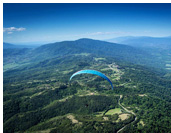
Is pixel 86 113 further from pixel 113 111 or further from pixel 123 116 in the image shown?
pixel 123 116

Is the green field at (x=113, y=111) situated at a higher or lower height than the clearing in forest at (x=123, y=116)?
lower

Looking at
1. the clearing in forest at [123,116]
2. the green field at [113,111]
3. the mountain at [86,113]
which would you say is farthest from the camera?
the green field at [113,111]

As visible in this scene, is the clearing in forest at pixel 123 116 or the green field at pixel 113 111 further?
the green field at pixel 113 111

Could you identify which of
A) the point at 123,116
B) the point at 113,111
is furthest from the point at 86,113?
the point at 123,116

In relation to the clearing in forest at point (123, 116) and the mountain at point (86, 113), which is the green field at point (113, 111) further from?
the clearing in forest at point (123, 116)

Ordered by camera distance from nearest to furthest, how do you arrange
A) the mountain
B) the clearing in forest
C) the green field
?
the mountain
the clearing in forest
the green field

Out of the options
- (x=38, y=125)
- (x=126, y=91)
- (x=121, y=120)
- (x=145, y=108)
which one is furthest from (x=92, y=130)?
(x=126, y=91)

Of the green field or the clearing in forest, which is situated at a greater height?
the clearing in forest

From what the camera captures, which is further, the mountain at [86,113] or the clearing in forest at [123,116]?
the clearing in forest at [123,116]

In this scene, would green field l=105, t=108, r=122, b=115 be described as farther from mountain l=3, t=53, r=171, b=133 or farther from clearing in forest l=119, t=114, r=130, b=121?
clearing in forest l=119, t=114, r=130, b=121

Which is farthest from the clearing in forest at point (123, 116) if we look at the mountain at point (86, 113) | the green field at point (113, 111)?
the green field at point (113, 111)

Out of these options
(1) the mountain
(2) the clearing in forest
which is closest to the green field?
(1) the mountain

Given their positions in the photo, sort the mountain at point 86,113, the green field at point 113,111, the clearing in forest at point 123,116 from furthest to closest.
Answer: the green field at point 113,111 < the clearing in forest at point 123,116 < the mountain at point 86,113
